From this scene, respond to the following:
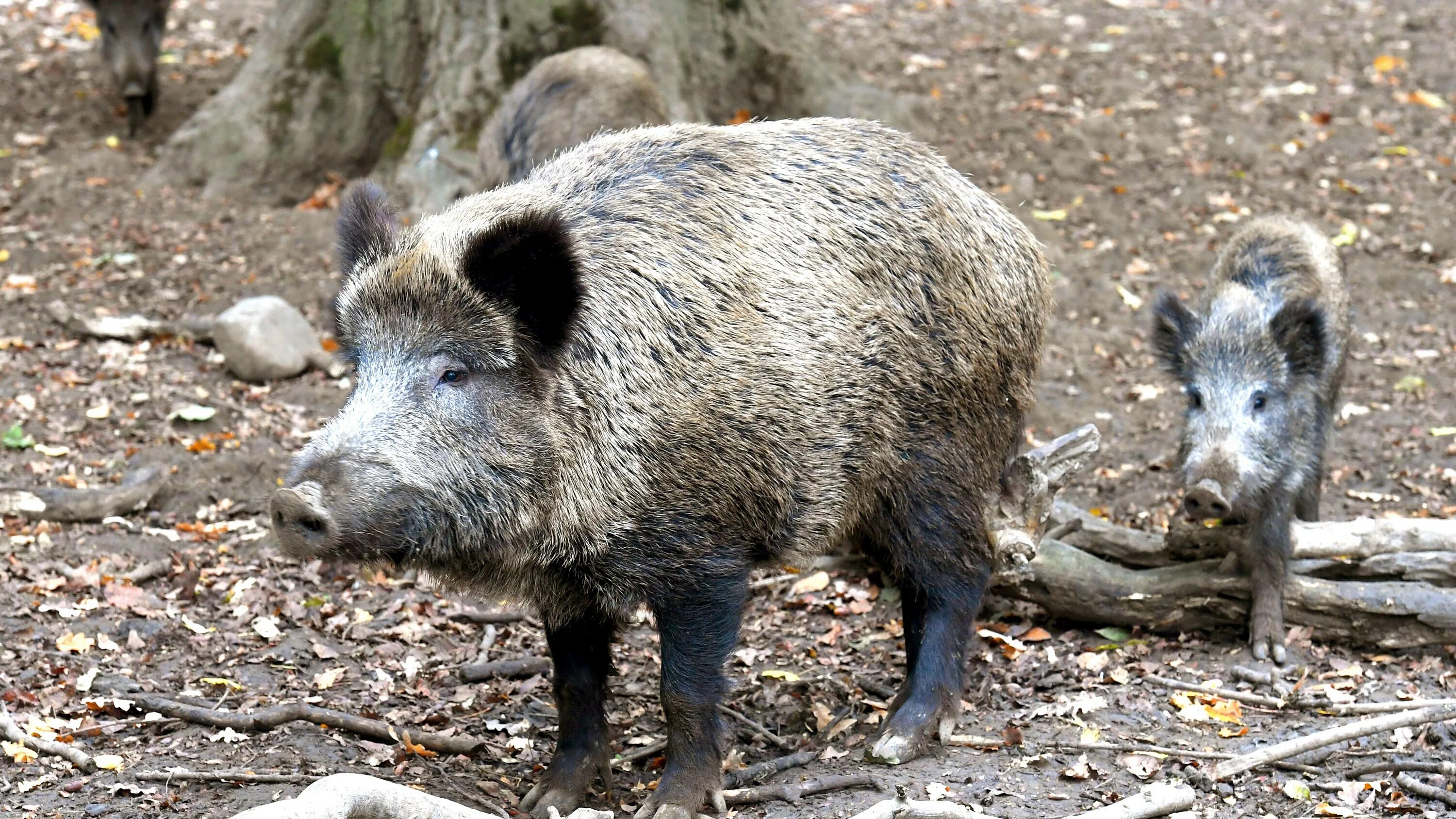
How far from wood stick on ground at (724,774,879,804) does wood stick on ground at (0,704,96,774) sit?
208 centimetres

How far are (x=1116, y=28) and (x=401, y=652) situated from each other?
34.3 ft

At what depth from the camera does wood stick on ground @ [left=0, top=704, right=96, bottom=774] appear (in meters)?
4.65

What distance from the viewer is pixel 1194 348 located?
7.14 metres

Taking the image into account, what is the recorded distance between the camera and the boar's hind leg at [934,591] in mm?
5277

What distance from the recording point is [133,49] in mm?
11922

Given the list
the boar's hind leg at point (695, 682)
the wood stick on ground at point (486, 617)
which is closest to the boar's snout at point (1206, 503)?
the boar's hind leg at point (695, 682)

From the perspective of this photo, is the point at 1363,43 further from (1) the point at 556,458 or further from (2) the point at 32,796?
(2) the point at 32,796

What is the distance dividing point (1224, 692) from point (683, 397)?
251cm

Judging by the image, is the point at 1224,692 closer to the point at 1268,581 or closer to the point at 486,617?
the point at 1268,581

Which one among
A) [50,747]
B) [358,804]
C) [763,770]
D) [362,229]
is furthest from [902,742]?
[50,747]

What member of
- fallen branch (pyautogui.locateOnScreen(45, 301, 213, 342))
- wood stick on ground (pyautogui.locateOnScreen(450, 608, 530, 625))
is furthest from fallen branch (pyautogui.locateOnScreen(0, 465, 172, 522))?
fallen branch (pyautogui.locateOnScreen(45, 301, 213, 342))

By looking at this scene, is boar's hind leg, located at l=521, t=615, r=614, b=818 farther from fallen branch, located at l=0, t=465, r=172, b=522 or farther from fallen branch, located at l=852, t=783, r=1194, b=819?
fallen branch, located at l=0, t=465, r=172, b=522

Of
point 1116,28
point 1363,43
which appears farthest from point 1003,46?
point 1363,43

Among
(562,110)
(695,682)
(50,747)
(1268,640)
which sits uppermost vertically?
(562,110)
